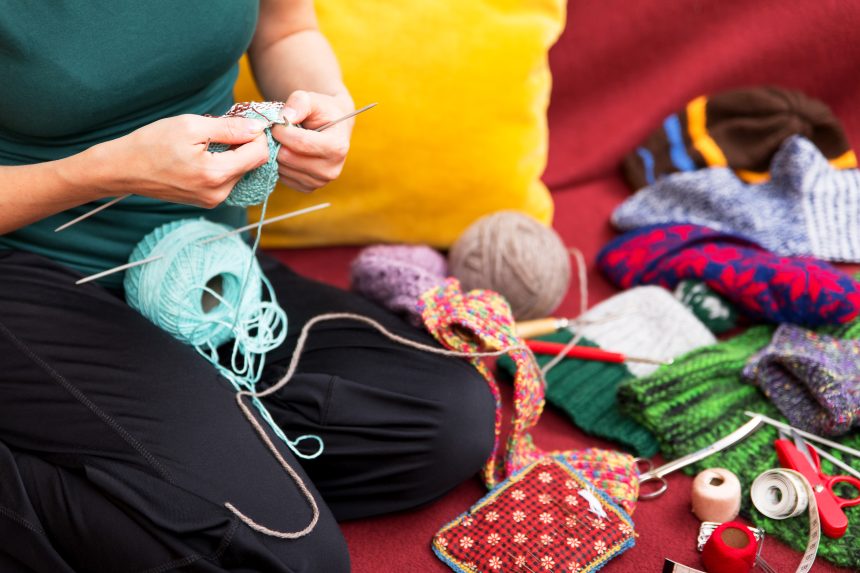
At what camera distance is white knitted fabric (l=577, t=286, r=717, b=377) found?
1312mm

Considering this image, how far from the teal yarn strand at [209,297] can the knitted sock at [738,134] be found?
897 mm

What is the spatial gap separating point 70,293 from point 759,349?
38.7 inches

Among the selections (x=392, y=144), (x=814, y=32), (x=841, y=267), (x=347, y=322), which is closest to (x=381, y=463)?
(x=347, y=322)

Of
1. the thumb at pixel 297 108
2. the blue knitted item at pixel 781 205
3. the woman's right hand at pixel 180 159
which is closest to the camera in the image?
the woman's right hand at pixel 180 159

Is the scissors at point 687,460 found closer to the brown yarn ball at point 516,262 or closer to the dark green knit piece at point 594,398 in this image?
the dark green knit piece at point 594,398

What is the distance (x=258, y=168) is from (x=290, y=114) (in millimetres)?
69

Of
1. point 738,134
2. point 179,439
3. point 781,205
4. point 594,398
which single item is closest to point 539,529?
point 594,398

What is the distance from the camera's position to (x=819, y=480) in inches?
40.9

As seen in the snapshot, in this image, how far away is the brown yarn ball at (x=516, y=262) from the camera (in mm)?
1330

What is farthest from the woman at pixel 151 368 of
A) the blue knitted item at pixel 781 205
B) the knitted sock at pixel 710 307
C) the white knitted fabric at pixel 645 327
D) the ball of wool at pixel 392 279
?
the blue knitted item at pixel 781 205

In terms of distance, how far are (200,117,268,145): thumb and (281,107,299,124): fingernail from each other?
0.03m

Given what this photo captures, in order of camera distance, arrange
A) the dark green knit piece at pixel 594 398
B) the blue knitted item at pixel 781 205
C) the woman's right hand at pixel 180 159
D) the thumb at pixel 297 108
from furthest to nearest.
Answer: the blue knitted item at pixel 781 205 < the dark green knit piece at pixel 594 398 < the thumb at pixel 297 108 < the woman's right hand at pixel 180 159

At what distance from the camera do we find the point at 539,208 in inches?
59.5

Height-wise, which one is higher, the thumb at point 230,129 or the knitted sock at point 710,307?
the thumb at point 230,129
